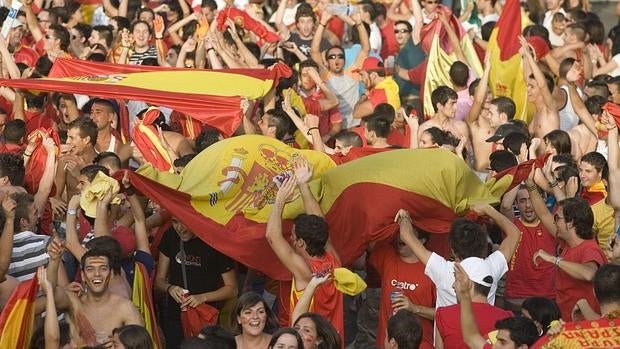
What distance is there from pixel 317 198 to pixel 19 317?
2502 mm

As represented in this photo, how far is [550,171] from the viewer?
11484mm

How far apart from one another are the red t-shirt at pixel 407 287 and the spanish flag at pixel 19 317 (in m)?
2.35

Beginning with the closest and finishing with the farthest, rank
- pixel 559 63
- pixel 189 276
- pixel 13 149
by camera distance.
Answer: pixel 189 276, pixel 13 149, pixel 559 63

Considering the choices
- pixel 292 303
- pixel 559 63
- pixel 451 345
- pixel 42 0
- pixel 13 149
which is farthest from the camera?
pixel 42 0

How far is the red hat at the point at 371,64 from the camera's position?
15.7 meters

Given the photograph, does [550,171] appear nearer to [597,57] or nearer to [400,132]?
[400,132]

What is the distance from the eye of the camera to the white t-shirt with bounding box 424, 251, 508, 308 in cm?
946

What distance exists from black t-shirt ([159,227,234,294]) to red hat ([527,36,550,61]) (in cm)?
614

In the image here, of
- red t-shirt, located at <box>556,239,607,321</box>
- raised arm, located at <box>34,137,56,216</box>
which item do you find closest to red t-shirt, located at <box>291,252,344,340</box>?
red t-shirt, located at <box>556,239,607,321</box>

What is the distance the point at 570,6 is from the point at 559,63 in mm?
3541

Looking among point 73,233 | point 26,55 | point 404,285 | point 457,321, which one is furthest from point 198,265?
point 26,55

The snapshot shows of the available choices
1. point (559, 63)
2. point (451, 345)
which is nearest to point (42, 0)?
point (559, 63)

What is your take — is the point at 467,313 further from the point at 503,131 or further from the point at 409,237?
the point at 503,131

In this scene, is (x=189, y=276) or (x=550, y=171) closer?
(x=189, y=276)
